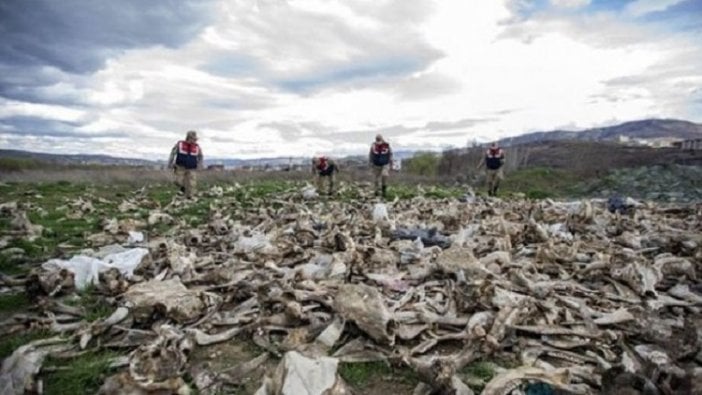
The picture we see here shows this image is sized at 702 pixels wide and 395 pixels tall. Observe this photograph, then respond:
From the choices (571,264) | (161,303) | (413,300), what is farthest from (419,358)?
(571,264)

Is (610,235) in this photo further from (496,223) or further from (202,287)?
(202,287)

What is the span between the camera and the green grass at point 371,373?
3.39 m

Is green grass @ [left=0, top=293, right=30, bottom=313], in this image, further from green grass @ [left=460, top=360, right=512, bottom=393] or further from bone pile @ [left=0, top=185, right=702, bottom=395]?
green grass @ [left=460, top=360, right=512, bottom=393]

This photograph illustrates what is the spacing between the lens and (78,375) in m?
3.53

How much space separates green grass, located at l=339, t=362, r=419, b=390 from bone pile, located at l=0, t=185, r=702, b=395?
0.08 meters

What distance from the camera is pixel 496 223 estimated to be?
323 inches

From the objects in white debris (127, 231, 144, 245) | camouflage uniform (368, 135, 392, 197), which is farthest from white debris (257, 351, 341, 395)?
camouflage uniform (368, 135, 392, 197)

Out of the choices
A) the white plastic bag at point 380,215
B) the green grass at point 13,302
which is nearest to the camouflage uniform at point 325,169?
the white plastic bag at point 380,215

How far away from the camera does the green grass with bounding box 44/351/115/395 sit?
11.1 feet

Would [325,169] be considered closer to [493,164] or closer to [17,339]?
[493,164]

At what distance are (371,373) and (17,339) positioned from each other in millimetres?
2962

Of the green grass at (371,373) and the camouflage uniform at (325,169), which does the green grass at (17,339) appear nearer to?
the green grass at (371,373)

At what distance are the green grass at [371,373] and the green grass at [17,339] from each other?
2620 millimetres

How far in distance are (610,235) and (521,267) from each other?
131 inches
